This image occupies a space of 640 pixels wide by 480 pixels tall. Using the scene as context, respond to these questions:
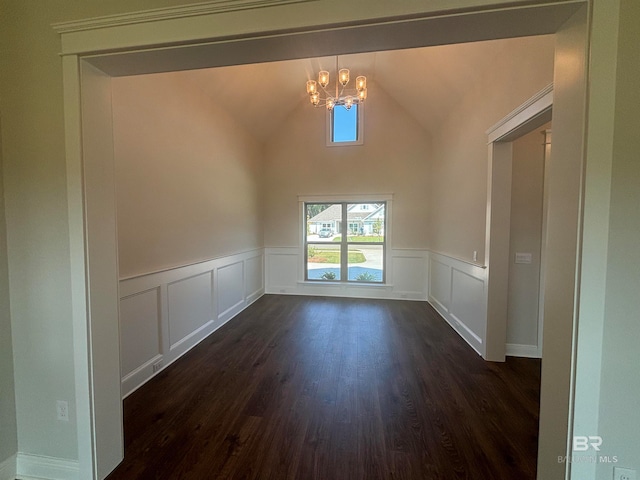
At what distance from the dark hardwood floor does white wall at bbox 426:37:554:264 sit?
138cm

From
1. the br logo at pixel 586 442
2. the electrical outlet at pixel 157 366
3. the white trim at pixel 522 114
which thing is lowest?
the electrical outlet at pixel 157 366

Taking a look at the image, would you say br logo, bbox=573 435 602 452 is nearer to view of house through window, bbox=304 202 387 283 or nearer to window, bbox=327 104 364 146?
view of house through window, bbox=304 202 387 283

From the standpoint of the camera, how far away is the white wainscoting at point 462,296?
298cm

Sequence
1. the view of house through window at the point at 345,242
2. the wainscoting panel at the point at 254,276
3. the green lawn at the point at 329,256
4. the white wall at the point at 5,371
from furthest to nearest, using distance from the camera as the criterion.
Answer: the green lawn at the point at 329,256 < the view of house through window at the point at 345,242 < the wainscoting panel at the point at 254,276 < the white wall at the point at 5,371

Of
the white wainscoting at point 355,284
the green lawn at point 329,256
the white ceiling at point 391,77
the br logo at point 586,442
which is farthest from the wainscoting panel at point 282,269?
the br logo at point 586,442

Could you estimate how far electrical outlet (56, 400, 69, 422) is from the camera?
1462 mm

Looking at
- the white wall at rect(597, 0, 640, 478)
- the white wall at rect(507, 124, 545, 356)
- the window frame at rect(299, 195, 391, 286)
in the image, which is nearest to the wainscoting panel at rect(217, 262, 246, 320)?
the window frame at rect(299, 195, 391, 286)

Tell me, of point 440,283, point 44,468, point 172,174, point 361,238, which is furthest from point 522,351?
point 172,174

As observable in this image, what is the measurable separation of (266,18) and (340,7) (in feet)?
1.05

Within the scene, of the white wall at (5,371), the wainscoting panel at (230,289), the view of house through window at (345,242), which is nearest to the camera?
the white wall at (5,371)

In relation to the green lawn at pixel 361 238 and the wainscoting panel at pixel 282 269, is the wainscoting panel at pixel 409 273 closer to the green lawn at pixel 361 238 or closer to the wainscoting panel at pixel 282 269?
the green lawn at pixel 361 238

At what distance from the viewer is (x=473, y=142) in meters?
3.22

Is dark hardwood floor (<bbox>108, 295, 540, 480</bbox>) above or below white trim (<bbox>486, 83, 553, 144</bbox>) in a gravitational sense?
below

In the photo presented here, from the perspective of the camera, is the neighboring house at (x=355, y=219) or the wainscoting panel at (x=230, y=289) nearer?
the wainscoting panel at (x=230, y=289)
